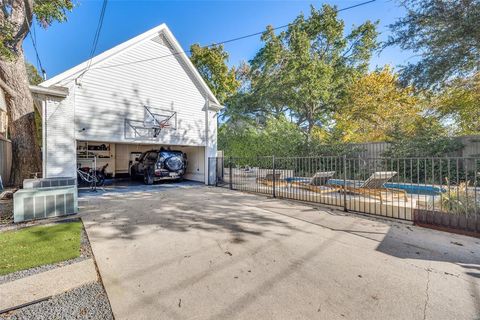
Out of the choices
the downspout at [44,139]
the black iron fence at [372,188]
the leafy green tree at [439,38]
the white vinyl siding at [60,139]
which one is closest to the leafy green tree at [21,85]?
the downspout at [44,139]

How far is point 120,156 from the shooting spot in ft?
52.2

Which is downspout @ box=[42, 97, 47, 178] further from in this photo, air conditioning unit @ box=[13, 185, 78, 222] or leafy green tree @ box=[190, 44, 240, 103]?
leafy green tree @ box=[190, 44, 240, 103]

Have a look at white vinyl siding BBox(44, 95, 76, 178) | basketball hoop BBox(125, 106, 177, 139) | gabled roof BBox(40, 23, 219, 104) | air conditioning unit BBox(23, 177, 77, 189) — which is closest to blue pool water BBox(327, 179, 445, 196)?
basketball hoop BBox(125, 106, 177, 139)

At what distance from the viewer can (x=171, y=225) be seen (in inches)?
187

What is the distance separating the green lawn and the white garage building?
421cm

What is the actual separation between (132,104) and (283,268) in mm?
9313

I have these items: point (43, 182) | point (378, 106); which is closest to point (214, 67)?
point (378, 106)

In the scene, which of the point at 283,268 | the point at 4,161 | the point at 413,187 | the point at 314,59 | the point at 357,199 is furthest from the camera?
the point at 314,59

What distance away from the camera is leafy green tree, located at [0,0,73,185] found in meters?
7.56

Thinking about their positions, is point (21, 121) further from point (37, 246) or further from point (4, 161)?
point (37, 246)

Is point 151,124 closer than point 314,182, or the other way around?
point 314,182

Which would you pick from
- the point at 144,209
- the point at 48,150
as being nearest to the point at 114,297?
the point at 144,209

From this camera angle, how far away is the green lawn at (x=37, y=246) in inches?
121

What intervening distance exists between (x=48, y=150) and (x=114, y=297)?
763cm
